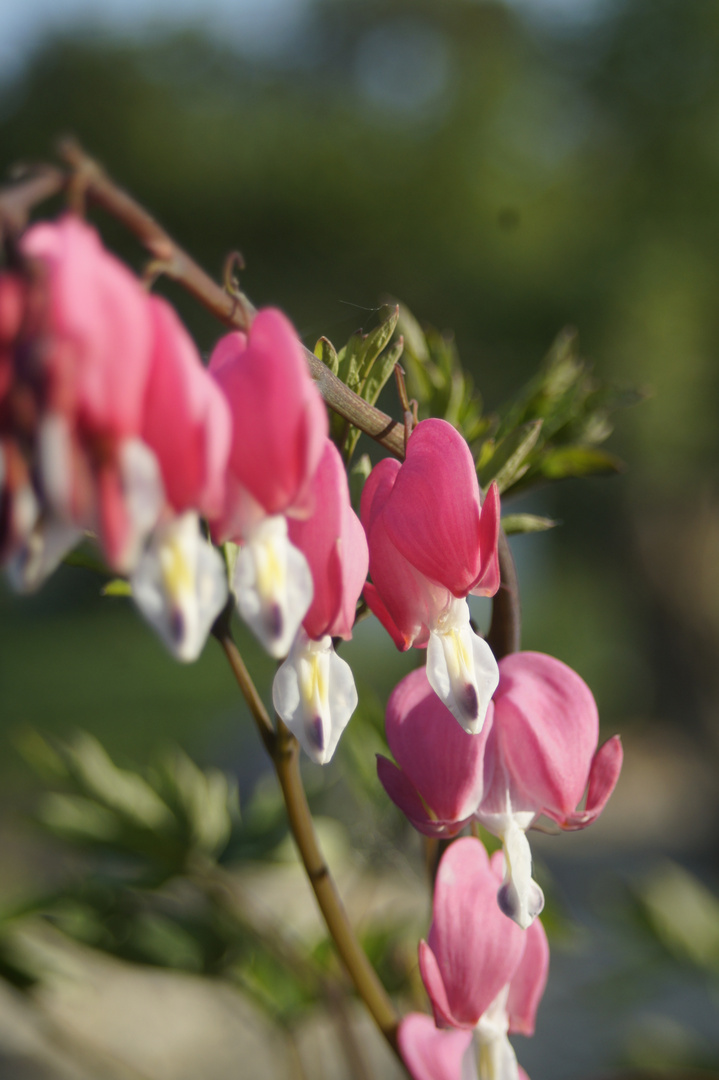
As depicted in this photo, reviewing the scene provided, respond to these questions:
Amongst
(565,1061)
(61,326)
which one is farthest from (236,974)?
(565,1061)

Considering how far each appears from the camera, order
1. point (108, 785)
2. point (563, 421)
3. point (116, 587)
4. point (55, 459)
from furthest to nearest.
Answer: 1. point (108, 785)
2. point (563, 421)
3. point (116, 587)
4. point (55, 459)

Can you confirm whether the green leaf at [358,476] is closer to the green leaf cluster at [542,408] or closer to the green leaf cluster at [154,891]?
the green leaf cluster at [542,408]

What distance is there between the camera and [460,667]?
339mm

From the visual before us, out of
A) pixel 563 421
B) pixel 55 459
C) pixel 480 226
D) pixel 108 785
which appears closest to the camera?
pixel 55 459

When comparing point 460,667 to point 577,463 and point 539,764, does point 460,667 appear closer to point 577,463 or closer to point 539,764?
point 539,764

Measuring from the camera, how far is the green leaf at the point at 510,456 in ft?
1.41

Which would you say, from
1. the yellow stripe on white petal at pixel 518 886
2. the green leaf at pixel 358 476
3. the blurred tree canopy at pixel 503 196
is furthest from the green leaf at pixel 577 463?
the blurred tree canopy at pixel 503 196

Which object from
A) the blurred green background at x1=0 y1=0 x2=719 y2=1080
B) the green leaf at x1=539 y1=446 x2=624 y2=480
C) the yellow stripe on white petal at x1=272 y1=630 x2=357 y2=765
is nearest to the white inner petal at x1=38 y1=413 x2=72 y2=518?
the yellow stripe on white petal at x1=272 y1=630 x2=357 y2=765

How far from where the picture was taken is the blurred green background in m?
5.46

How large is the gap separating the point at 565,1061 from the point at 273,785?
1.39m

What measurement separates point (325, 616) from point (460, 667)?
0.20 feet

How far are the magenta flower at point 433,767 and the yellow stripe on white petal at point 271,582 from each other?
4.1 inches

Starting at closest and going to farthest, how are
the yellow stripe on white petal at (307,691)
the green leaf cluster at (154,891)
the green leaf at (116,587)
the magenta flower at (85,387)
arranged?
the magenta flower at (85,387) < the yellow stripe on white petal at (307,691) < the green leaf at (116,587) < the green leaf cluster at (154,891)

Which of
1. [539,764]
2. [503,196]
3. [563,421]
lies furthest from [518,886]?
[503,196]
